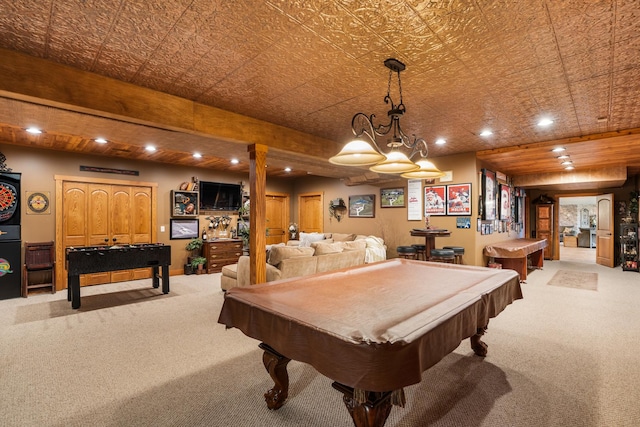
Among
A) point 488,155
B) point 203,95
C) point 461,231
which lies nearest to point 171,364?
point 203,95

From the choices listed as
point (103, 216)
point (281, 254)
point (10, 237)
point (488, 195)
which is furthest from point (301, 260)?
point (10, 237)

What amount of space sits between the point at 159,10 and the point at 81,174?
5.39 metres

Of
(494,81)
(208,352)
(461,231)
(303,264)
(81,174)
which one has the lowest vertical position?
(208,352)

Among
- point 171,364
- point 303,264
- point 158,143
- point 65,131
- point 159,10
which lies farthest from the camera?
point 303,264

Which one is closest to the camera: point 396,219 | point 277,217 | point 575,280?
point 575,280

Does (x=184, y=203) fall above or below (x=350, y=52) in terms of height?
below

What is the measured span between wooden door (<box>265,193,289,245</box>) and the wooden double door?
10.7 feet

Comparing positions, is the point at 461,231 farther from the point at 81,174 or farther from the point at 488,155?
the point at 81,174

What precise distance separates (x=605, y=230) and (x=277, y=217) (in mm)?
8947

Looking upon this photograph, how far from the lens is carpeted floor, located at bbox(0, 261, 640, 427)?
79.5 inches

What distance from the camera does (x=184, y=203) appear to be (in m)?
7.12

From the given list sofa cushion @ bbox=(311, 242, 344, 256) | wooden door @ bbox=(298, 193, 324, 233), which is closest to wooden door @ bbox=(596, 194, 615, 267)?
wooden door @ bbox=(298, 193, 324, 233)

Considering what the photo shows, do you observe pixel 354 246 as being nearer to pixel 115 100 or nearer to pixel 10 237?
pixel 115 100

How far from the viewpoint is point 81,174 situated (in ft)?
19.2
